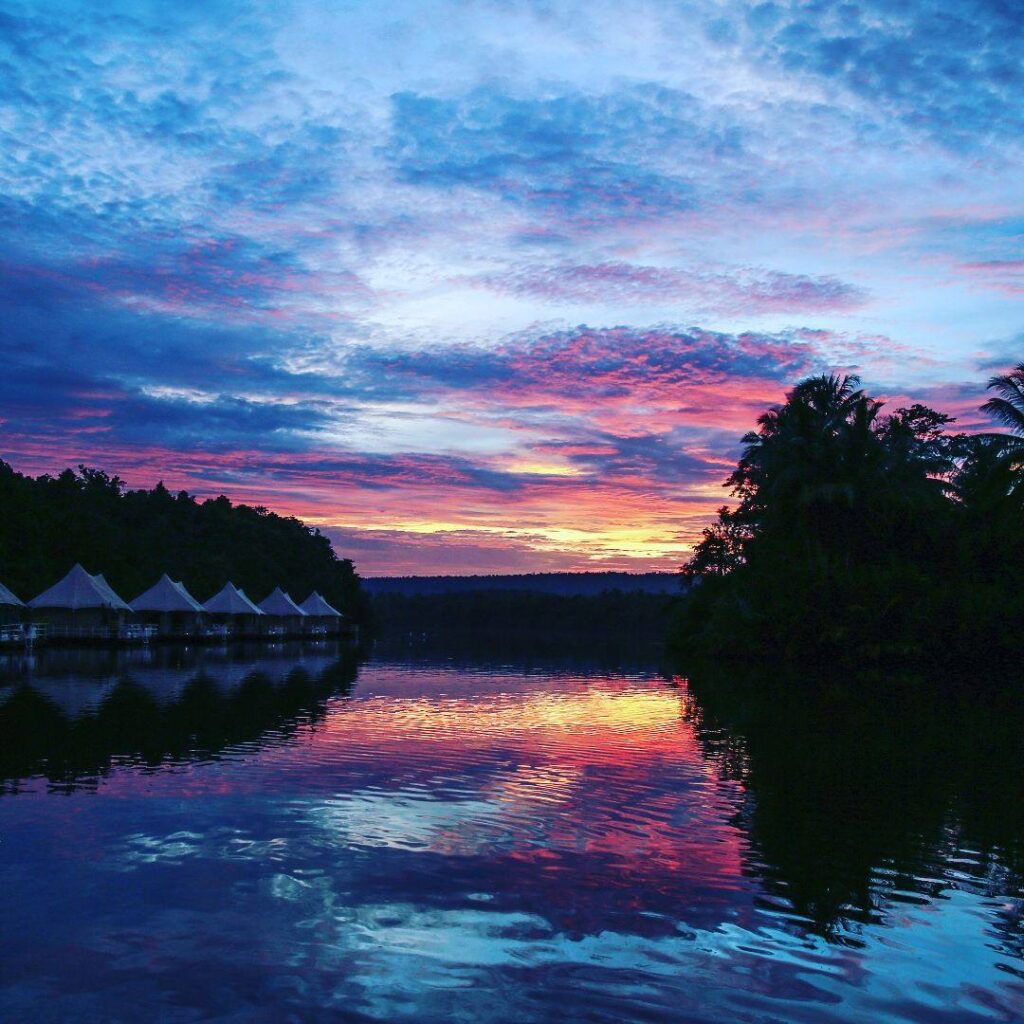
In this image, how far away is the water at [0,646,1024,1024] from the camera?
21.8 ft

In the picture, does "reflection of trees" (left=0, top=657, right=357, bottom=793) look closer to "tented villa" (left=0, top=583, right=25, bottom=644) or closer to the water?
the water

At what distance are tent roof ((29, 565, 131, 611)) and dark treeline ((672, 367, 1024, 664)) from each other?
31077 millimetres

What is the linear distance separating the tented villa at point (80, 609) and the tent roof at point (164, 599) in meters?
4.64

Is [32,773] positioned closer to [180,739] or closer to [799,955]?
[180,739]

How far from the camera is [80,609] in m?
51.9

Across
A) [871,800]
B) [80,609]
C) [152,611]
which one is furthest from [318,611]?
[871,800]

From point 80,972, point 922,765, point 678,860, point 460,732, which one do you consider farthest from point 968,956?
point 460,732

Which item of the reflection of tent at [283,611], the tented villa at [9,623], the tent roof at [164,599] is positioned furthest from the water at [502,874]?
the reflection of tent at [283,611]

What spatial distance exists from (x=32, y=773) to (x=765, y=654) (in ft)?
118

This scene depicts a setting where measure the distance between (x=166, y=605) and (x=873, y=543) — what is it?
39467mm

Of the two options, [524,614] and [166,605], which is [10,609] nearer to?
[166,605]

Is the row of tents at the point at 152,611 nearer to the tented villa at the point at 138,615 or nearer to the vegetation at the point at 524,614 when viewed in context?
the tented villa at the point at 138,615

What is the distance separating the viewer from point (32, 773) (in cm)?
1407

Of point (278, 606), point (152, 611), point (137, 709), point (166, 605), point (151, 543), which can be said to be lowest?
point (137, 709)
